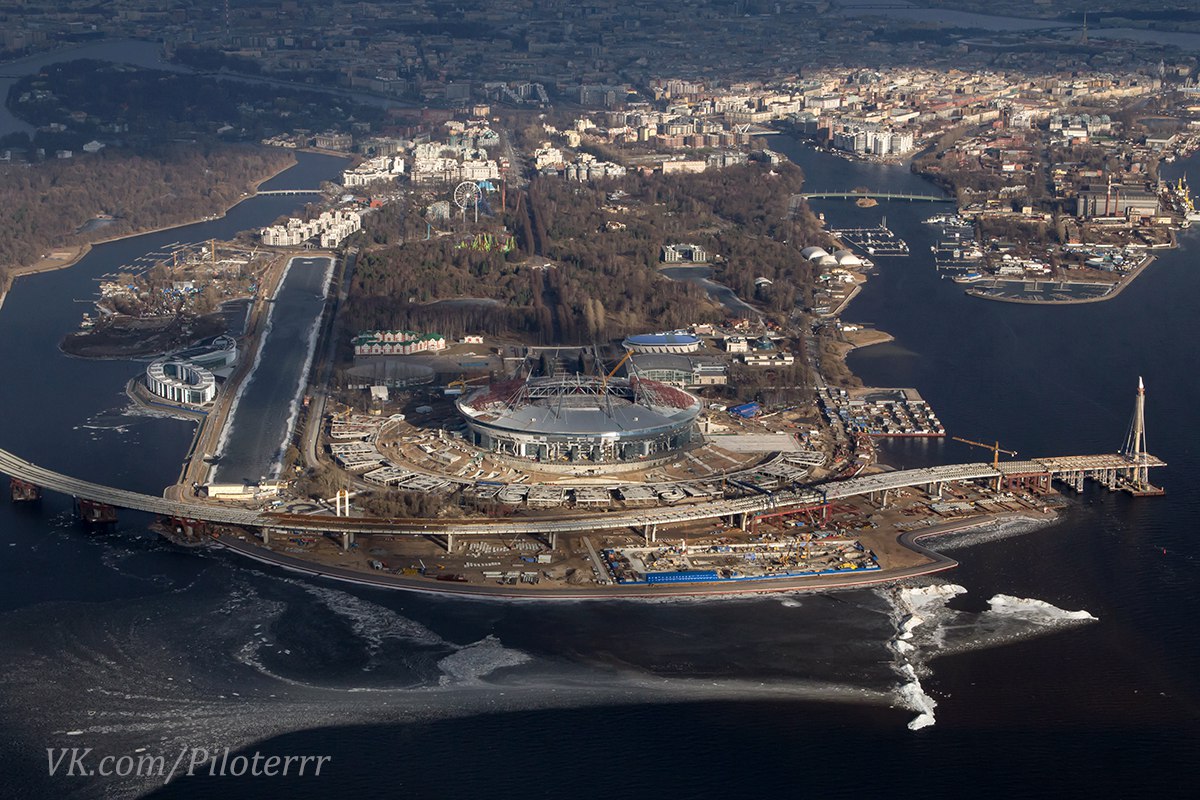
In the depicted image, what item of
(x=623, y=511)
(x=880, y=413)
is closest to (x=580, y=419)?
(x=623, y=511)

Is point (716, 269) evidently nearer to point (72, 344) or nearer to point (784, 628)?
point (72, 344)

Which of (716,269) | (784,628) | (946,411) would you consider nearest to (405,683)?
(784,628)

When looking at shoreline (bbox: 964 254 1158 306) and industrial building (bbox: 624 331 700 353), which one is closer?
industrial building (bbox: 624 331 700 353)

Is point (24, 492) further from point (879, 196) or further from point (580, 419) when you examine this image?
point (879, 196)

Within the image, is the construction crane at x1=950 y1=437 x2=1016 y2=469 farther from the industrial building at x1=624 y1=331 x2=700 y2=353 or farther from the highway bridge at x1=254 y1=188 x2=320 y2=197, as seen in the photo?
the highway bridge at x1=254 y1=188 x2=320 y2=197

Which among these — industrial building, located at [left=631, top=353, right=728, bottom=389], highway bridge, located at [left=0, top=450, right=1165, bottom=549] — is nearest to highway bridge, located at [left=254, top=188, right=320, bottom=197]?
industrial building, located at [left=631, top=353, right=728, bottom=389]

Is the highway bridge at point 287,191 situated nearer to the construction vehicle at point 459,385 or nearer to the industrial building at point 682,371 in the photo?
the construction vehicle at point 459,385

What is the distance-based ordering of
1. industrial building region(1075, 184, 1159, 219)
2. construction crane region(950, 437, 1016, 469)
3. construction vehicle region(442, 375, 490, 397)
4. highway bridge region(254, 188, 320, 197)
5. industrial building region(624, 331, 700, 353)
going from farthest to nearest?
highway bridge region(254, 188, 320, 197), industrial building region(1075, 184, 1159, 219), industrial building region(624, 331, 700, 353), construction vehicle region(442, 375, 490, 397), construction crane region(950, 437, 1016, 469)
